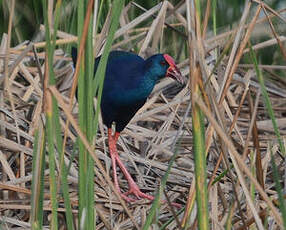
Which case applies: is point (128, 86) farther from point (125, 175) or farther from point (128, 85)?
point (125, 175)

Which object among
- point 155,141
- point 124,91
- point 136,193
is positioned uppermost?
point 124,91

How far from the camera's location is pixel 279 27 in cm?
298

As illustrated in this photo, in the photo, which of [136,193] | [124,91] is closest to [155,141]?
[124,91]

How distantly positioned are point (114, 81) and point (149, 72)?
15 centimetres

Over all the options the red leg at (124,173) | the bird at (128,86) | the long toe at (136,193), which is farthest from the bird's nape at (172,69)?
the long toe at (136,193)

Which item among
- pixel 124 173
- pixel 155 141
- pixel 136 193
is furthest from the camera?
pixel 155 141

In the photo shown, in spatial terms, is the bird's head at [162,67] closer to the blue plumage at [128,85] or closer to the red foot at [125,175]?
the blue plumage at [128,85]

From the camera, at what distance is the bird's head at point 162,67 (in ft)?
8.77

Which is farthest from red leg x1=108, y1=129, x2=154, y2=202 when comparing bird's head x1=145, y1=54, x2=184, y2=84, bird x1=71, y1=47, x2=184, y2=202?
bird's head x1=145, y1=54, x2=184, y2=84

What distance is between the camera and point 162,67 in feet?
8.84

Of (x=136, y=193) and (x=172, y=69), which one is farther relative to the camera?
(x=172, y=69)

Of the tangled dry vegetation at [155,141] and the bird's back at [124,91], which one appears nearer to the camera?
the tangled dry vegetation at [155,141]

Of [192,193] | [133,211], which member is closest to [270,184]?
[133,211]

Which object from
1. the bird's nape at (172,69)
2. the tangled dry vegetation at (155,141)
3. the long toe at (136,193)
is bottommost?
the long toe at (136,193)
